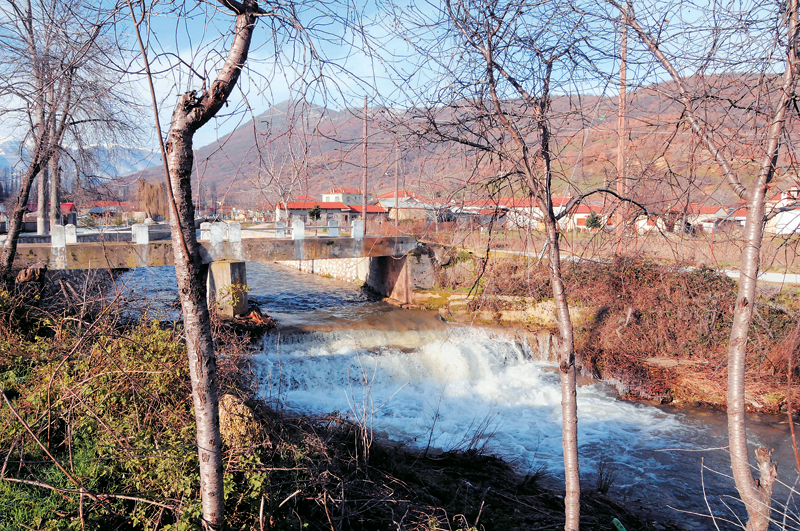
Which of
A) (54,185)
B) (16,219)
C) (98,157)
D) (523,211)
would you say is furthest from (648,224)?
(54,185)

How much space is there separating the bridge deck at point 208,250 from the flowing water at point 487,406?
1.10 metres

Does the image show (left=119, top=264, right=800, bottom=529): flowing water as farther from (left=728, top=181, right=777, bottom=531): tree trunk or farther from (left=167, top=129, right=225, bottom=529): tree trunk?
(left=167, top=129, right=225, bottom=529): tree trunk

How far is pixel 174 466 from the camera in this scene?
349 cm

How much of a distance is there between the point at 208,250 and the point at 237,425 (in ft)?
25.9

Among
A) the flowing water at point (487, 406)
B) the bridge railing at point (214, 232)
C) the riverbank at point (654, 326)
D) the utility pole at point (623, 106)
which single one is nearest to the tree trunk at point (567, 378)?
the utility pole at point (623, 106)

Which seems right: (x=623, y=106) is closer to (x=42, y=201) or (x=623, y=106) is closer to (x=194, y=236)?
(x=194, y=236)

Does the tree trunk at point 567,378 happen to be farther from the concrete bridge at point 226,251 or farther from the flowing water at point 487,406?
the concrete bridge at point 226,251

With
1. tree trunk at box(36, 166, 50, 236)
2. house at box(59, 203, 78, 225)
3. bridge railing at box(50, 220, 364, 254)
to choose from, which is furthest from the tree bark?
house at box(59, 203, 78, 225)

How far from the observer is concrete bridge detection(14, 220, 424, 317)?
11914mm

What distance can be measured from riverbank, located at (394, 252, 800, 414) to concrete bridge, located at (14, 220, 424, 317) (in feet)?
8.90

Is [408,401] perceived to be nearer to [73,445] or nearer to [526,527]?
[526,527]

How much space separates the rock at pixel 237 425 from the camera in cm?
393

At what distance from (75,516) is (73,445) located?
110 centimetres

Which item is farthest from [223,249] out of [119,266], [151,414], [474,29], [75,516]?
[474,29]
